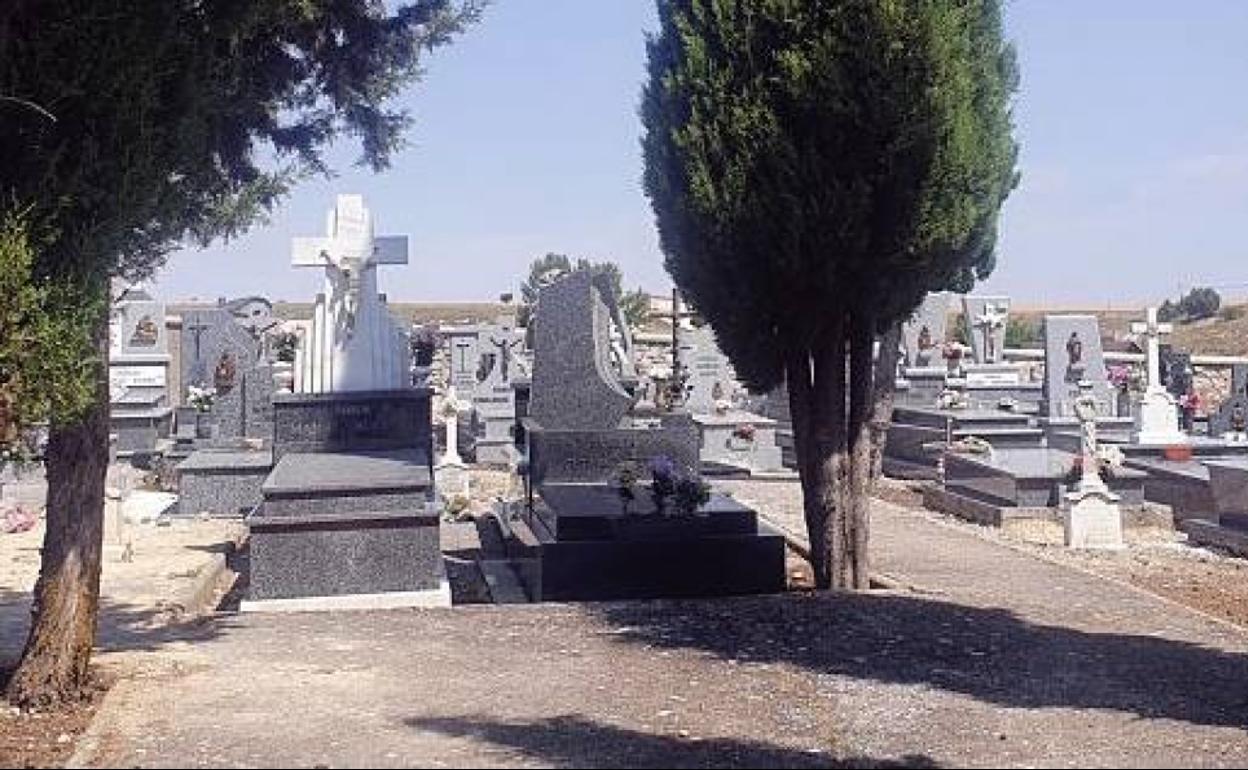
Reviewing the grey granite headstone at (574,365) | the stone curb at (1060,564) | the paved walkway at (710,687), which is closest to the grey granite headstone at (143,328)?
the grey granite headstone at (574,365)

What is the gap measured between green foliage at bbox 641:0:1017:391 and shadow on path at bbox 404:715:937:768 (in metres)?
3.68

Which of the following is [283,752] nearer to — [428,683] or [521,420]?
[428,683]

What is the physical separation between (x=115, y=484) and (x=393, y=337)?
5.28m

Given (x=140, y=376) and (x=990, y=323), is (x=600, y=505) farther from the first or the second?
(x=990, y=323)

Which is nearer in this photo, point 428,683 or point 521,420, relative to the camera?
point 428,683

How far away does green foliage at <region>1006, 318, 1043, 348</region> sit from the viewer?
44.2 metres

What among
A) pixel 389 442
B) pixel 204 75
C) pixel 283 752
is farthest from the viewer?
pixel 389 442

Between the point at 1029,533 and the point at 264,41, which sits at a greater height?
the point at 264,41

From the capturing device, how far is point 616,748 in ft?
16.3

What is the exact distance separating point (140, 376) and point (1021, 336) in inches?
1196

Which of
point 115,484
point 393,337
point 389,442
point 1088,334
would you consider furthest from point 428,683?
point 1088,334

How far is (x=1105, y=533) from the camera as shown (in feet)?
39.4

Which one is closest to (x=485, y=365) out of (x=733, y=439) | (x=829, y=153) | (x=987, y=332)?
(x=733, y=439)

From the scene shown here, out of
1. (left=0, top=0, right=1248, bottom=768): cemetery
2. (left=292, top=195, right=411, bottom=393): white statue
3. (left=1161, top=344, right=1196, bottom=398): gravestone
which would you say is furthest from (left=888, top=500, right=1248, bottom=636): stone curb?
(left=1161, top=344, right=1196, bottom=398): gravestone
